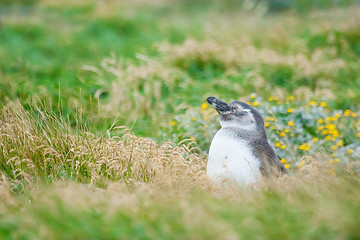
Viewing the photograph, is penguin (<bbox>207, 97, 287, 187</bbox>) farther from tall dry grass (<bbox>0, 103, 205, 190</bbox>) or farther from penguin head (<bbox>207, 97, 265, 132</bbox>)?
tall dry grass (<bbox>0, 103, 205, 190</bbox>)

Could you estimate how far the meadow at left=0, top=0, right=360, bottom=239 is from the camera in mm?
2898

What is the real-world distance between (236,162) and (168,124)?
2.46 metres

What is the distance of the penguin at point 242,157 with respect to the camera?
3.76 meters

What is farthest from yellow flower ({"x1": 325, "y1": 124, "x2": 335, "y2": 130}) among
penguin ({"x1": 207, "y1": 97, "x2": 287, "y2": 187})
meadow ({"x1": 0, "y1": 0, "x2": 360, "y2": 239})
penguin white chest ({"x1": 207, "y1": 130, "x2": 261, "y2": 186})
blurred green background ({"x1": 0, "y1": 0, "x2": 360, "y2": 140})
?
penguin white chest ({"x1": 207, "y1": 130, "x2": 261, "y2": 186})

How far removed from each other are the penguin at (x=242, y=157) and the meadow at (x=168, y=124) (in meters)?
0.16

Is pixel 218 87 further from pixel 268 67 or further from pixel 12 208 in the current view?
pixel 12 208

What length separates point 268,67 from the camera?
7.72m

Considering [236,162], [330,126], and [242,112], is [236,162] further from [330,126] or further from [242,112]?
[330,126]

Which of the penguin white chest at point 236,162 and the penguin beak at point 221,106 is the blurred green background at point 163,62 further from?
the penguin white chest at point 236,162

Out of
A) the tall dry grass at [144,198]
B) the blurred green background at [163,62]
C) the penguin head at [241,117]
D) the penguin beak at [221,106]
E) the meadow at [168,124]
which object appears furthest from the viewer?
the blurred green background at [163,62]

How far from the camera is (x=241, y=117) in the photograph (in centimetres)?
400

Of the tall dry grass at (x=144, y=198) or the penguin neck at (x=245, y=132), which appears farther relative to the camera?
the penguin neck at (x=245, y=132)

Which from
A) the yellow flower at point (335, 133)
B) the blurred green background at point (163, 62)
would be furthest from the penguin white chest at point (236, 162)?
the yellow flower at point (335, 133)

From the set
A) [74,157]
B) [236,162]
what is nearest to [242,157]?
[236,162]
